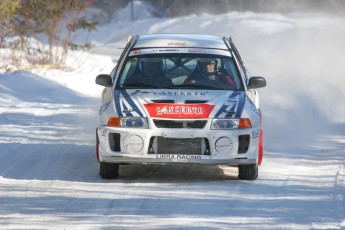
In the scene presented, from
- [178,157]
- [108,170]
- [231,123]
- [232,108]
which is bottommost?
[108,170]

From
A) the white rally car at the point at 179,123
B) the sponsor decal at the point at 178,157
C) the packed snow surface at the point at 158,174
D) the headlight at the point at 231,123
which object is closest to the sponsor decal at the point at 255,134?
the white rally car at the point at 179,123

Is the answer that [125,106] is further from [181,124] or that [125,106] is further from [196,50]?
[196,50]

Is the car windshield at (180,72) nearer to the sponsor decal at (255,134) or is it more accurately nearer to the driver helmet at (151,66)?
the driver helmet at (151,66)

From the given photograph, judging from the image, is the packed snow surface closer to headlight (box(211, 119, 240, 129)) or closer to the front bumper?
the front bumper

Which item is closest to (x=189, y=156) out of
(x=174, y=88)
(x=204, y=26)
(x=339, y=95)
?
(x=174, y=88)

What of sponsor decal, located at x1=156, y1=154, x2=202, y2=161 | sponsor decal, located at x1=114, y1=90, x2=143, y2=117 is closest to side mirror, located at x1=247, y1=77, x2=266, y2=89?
sponsor decal, located at x1=156, y1=154, x2=202, y2=161

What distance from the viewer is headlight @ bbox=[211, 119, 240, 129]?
10.3 metres

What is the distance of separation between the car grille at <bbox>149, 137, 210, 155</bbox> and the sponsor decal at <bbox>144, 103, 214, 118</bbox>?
249 millimetres

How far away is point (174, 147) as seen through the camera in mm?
10305

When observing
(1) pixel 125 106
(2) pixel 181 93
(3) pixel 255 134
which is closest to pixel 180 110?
(2) pixel 181 93

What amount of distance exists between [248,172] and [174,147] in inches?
35.9

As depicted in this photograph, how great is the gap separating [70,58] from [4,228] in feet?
76.8

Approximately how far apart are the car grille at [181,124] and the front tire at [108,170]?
71 cm

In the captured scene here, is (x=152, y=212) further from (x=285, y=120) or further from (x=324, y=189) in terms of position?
(x=285, y=120)
